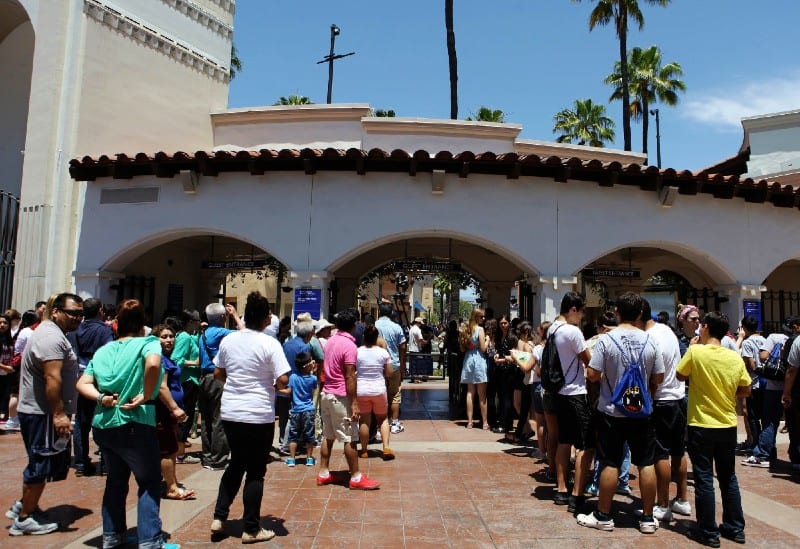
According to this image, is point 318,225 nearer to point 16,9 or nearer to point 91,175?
point 91,175

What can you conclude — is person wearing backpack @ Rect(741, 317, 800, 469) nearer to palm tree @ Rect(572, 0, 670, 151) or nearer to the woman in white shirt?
the woman in white shirt

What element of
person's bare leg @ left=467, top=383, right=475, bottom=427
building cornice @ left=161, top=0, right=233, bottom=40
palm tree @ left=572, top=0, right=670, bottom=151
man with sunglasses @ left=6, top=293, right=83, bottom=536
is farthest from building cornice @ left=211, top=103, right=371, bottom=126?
palm tree @ left=572, top=0, right=670, bottom=151

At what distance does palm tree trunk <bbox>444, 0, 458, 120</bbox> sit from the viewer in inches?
896

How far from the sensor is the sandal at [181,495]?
543 centimetres

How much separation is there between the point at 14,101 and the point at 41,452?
12.6 metres

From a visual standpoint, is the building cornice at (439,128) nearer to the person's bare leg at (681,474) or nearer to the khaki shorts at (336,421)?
the khaki shorts at (336,421)

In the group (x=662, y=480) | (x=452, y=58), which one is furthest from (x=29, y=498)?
(x=452, y=58)

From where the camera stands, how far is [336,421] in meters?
5.99

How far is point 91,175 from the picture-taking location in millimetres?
10312

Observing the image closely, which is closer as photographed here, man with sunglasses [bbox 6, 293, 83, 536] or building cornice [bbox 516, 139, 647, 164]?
man with sunglasses [bbox 6, 293, 83, 536]

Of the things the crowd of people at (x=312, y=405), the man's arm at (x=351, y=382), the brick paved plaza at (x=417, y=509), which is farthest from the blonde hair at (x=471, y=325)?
the man's arm at (x=351, y=382)

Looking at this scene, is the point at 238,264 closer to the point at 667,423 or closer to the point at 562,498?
the point at 562,498

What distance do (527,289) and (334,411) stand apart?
6.07 metres

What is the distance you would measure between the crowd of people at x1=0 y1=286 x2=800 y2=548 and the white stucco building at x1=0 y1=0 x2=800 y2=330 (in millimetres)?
3349
